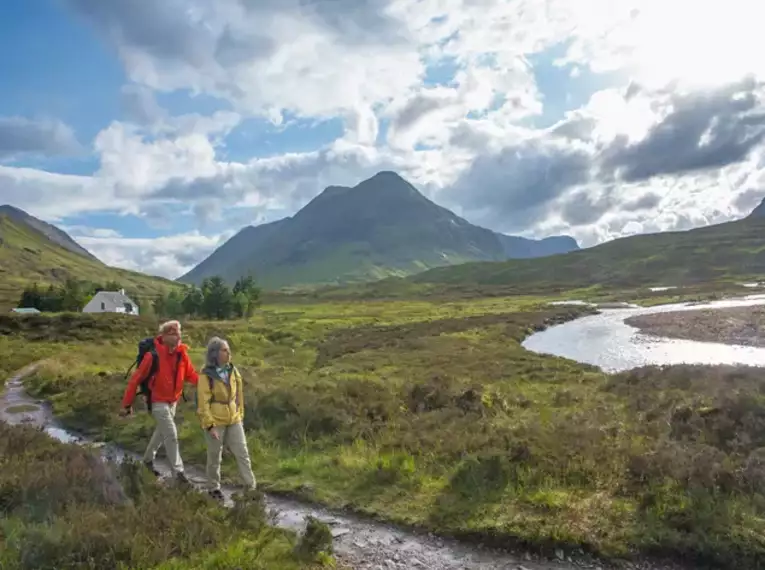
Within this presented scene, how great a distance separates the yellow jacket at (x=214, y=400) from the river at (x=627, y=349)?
31719mm

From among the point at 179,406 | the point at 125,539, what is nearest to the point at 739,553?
the point at 125,539

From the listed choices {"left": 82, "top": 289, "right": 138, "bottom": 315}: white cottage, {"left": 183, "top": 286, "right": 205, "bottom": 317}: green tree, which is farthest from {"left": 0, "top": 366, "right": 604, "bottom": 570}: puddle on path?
{"left": 82, "top": 289, "right": 138, "bottom": 315}: white cottage

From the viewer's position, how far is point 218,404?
11281 millimetres

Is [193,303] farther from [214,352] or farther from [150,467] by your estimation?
[214,352]

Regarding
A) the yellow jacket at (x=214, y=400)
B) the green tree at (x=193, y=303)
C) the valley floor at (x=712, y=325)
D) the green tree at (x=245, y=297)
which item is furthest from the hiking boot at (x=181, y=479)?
the green tree at (x=193, y=303)

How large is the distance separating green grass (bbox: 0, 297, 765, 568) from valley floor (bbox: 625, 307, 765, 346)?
3191cm

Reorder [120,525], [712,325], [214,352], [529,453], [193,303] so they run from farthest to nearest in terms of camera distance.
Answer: [193,303]
[712,325]
[529,453]
[214,352]
[120,525]

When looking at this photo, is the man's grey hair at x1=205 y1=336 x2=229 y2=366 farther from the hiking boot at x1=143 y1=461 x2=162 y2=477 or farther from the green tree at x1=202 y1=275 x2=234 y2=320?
the green tree at x1=202 y1=275 x2=234 y2=320

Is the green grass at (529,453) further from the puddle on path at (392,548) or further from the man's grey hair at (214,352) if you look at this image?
the man's grey hair at (214,352)

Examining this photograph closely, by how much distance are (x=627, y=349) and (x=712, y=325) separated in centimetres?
2035

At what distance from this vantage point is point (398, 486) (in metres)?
12.4

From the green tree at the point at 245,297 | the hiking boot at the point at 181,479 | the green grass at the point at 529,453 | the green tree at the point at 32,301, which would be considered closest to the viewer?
the green grass at the point at 529,453

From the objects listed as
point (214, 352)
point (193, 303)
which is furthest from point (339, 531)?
point (193, 303)

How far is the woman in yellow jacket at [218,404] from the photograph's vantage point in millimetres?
11203
